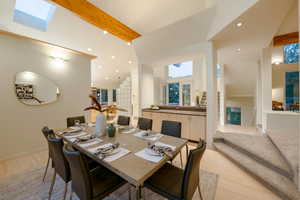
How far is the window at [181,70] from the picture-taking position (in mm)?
7382

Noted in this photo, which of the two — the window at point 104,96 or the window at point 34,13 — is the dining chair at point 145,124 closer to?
the window at point 34,13

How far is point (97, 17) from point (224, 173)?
457cm

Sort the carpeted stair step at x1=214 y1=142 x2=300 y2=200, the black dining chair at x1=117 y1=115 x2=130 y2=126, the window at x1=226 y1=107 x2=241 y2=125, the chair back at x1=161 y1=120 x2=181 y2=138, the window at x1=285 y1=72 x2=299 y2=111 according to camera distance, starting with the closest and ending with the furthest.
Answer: the carpeted stair step at x1=214 y1=142 x2=300 y2=200 < the chair back at x1=161 y1=120 x2=181 y2=138 < the black dining chair at x1=117 y1=115 x2=130 y2=126 < the window at x1=285 y1=72 x2=299 y2=111 < the window at x1=226 y1=107 x2=241 y2=125

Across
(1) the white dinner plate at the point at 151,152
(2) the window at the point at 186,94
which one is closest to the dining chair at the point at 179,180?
(1) the white dinner plate at the point at 151,152

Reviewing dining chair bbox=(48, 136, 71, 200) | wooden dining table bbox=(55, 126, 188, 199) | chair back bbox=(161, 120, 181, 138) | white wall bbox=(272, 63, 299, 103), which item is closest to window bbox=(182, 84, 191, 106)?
white wall bbox=(272, 63, 299, 103)

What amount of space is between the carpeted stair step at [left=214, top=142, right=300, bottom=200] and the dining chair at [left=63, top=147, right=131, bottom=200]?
6.59ft

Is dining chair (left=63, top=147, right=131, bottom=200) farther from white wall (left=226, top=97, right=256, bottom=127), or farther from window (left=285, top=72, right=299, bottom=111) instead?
white wall (left=226, top=97, right=256, bottom=127)

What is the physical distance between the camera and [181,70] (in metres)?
7.85

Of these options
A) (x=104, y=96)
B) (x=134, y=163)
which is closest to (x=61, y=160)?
(x=134, y=163)

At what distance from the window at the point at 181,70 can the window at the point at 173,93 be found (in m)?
0.63

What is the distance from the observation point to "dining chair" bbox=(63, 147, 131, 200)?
101 cm

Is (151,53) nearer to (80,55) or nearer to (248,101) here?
(80,55)

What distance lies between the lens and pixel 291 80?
4.89 meters

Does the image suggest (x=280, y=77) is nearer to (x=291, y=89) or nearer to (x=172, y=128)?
(x=291, y=89)
